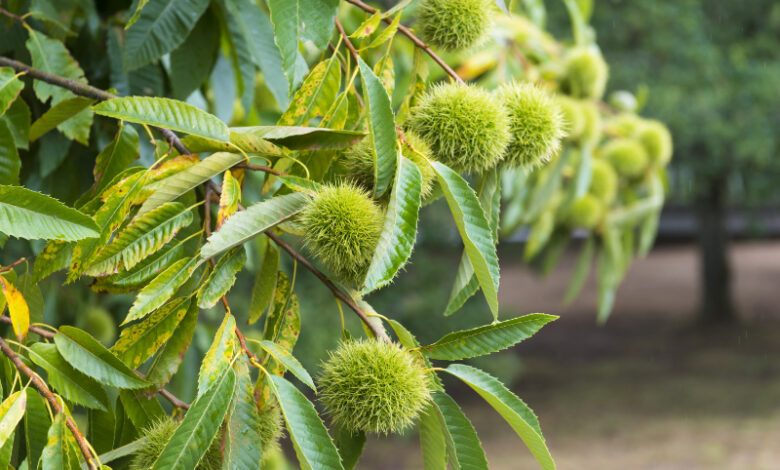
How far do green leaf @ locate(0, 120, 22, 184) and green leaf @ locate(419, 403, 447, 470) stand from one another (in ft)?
1.66

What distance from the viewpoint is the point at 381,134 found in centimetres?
69

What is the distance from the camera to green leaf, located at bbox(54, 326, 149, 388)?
0.73 metres

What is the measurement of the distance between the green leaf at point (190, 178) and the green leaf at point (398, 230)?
16 centimetres

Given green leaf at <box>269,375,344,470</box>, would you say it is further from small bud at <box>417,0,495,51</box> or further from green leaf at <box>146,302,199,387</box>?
small bud at <box>417,0,495,51</box>

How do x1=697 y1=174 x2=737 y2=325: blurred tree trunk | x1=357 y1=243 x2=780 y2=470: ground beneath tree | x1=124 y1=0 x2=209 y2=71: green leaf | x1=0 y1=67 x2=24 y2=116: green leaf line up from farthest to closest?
1. x1=697 y1=174 x2=737 y2=325: blurred tree trunk
2. x1=357 y1=243 x2=780 y2=470: ground beneath tree
3. x1=124 y1=0 x2=209 y2=71: green leaf
4. x1=0 y1=67 x2=24 y2=116: green leaf

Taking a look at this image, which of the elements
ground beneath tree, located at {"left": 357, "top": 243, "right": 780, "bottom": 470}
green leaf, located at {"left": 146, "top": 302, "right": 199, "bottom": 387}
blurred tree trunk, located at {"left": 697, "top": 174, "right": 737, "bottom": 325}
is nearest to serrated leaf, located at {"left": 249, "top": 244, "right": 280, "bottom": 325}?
green leaf, located at {"left": 146, "top": 302, "right": 199, "bottom": 387}

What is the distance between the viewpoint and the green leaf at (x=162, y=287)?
67 centimetres

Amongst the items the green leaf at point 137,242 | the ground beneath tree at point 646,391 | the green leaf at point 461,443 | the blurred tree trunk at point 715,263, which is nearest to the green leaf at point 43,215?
the green leaf at point 137,242

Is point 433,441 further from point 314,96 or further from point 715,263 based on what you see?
point 715,263

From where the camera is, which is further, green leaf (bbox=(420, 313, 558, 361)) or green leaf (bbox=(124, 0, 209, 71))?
green leaf (bbox=(124, 0, 209, 71))

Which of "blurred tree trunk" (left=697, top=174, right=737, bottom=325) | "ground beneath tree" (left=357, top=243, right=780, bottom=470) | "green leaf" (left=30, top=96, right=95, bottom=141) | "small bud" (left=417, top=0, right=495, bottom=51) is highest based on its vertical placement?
"small bud" (left=417, top=0, right=495, bottom=51)

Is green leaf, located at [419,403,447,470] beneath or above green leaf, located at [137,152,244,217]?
beneath

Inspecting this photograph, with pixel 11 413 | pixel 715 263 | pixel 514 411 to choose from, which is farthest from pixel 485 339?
pixel 715 263

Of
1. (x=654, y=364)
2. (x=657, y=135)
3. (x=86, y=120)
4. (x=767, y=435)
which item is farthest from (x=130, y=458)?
(x=654, y=364)
